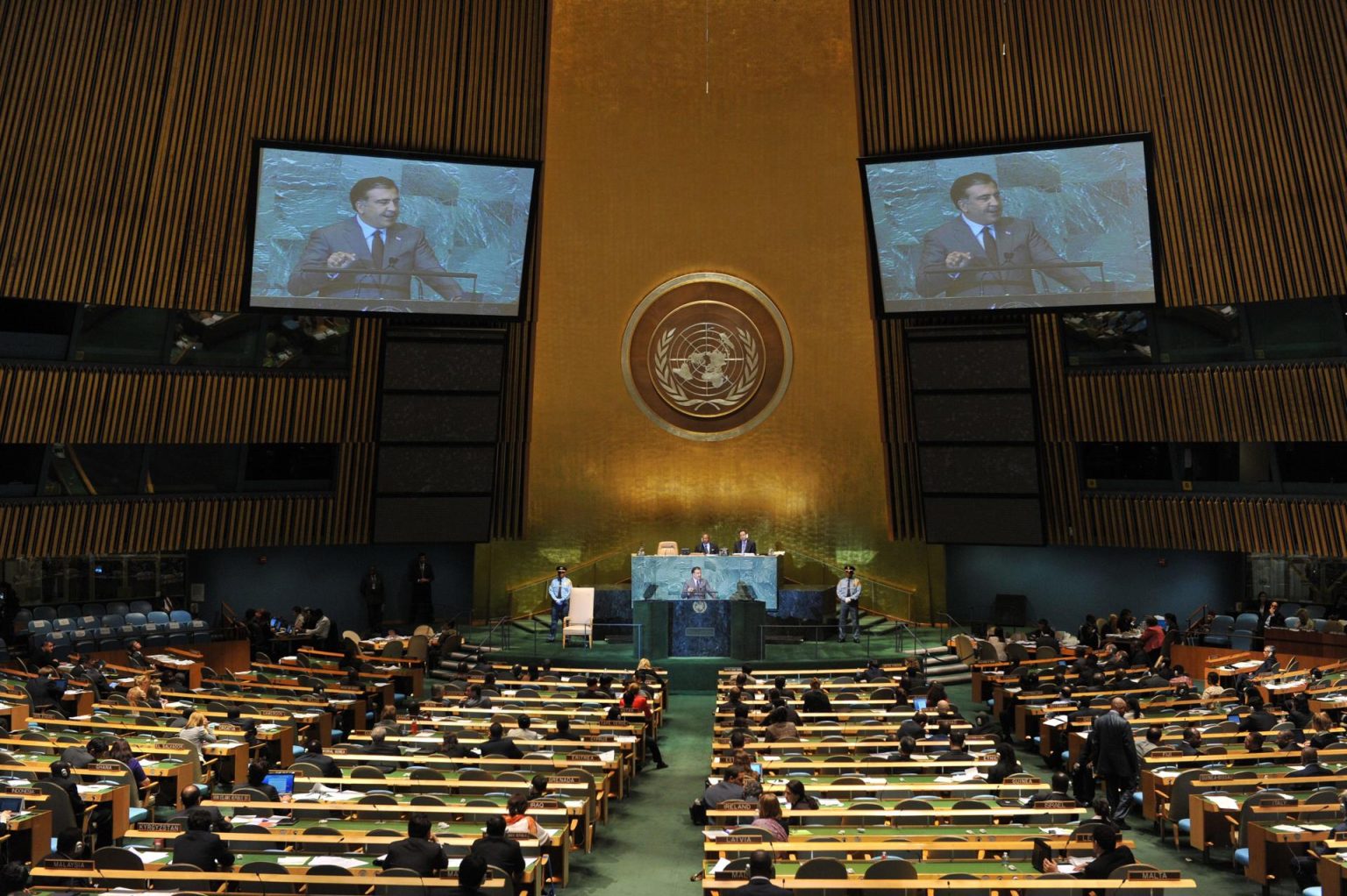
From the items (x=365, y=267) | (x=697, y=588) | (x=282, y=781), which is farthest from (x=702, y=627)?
(x=282, y=781)

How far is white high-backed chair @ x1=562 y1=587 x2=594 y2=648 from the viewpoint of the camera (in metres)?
20.9

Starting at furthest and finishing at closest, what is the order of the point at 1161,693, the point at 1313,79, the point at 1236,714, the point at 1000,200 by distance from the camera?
the point at 1000,200
the point at 1313,79
the point at 1161,693
the point at 1236,714

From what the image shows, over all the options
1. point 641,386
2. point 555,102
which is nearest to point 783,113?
point 555,102

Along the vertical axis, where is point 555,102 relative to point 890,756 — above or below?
above

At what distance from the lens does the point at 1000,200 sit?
20.5 m

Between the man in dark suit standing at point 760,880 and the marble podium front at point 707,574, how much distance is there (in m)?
13.1

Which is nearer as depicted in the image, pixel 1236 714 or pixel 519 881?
pixel 519 881

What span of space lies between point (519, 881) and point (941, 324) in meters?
15.3

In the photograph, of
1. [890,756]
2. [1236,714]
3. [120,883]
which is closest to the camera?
[120,883]

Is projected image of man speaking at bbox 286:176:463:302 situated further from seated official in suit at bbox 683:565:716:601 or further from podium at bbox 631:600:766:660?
podium at bbox 631:600:766:660

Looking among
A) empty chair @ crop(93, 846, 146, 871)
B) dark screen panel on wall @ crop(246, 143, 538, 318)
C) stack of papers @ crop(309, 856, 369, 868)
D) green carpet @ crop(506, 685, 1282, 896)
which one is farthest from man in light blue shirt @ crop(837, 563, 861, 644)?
empty chair @ crop(93, 846, 146, 871)

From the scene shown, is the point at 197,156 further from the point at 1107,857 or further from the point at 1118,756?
the point at 1107,857

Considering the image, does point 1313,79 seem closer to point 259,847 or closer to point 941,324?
point 941,324

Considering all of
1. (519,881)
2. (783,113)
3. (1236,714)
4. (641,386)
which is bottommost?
(519,881)
